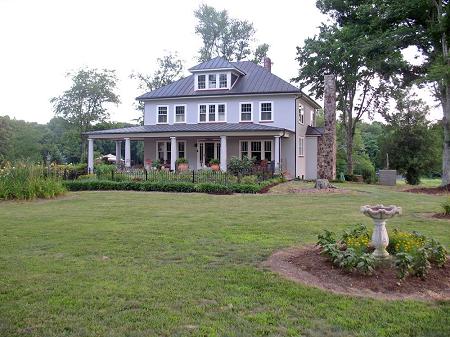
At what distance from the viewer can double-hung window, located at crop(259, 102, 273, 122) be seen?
2873 cm

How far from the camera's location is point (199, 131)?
86.5 feet

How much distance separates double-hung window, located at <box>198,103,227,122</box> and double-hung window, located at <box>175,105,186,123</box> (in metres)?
1.25

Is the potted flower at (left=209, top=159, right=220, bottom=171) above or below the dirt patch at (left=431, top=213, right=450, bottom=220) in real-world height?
above

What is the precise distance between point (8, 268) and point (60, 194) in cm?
1212

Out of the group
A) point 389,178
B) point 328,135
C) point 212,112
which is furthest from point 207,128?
point 389,178

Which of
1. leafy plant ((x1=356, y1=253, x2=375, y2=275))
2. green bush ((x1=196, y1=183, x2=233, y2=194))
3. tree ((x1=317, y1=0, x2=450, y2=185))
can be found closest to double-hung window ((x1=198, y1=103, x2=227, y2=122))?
tree ((x1=317, y1=0, x2=450, y2=185))

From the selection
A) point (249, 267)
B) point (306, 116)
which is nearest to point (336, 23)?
point (306, 116)

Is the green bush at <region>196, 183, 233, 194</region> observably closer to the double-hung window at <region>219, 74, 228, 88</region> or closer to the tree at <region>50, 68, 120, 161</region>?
the double-hung window at <region>219, 74, 228, 88</region>

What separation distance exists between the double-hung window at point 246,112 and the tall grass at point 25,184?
15049mm

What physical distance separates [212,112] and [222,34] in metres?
19.2

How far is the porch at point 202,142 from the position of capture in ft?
85.6

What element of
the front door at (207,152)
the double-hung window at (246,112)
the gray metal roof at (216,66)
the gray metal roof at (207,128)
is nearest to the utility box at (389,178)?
the gray metal roof at (207,128)

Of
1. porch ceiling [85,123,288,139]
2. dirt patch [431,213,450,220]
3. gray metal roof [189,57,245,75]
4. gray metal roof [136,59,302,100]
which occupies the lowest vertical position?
dirt patch [431,213,450,220]

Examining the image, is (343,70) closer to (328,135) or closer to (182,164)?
(328,135)
